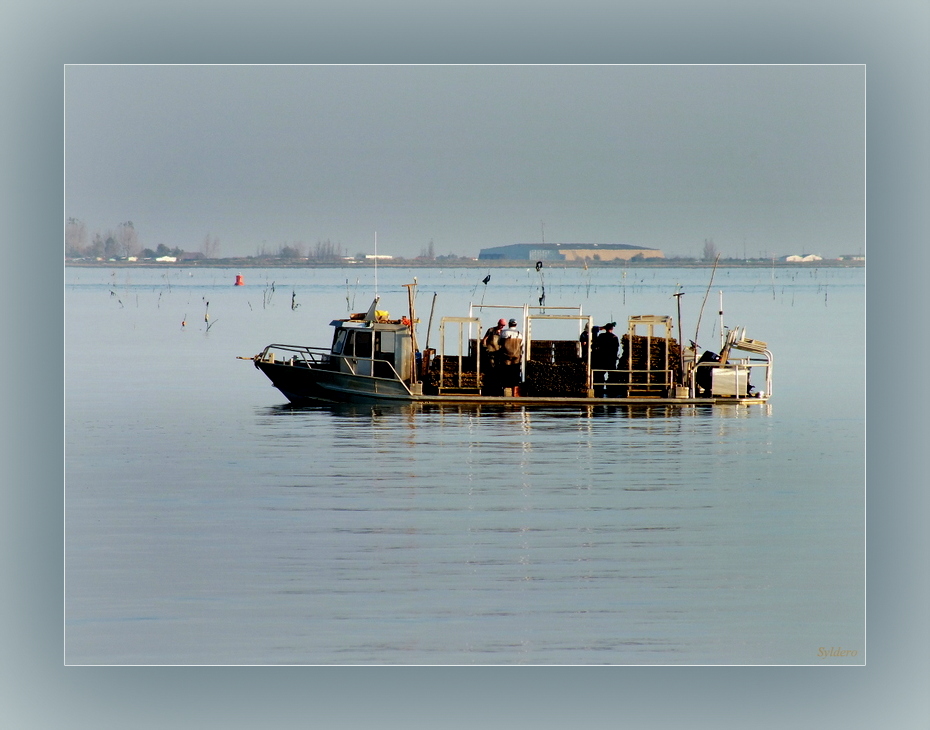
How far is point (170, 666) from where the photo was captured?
13.8 metres

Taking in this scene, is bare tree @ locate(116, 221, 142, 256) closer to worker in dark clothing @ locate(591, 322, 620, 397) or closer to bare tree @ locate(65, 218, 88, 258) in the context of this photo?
bare tree @ locate(65, 218, 88, 258)

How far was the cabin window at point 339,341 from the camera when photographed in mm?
31609

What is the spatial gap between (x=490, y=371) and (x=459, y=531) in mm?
13378

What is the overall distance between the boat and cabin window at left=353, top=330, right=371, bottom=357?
0.08 ft

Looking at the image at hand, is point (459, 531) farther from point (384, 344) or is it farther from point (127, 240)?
point (127, 240)

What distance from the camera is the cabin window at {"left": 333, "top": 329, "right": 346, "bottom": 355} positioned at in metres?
31.6

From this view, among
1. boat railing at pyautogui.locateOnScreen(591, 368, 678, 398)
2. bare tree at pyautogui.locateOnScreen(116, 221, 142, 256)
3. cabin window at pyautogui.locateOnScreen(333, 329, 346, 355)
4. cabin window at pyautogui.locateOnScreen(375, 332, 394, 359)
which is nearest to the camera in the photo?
cabin window at pyautogui.locateOnScreen(375, 332, 394, 359)

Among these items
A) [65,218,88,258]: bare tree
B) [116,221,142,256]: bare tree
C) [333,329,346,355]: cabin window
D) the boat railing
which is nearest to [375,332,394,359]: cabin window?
[333,329,346,355]: cabin window

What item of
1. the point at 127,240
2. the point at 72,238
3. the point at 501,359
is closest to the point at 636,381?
the point at 501,359

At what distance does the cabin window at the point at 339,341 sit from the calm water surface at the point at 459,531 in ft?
4.53

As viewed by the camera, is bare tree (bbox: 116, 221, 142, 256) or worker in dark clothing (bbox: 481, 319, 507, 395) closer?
worker in dark clothing (bbox: 481, 319, 507, 395)

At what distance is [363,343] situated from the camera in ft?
103

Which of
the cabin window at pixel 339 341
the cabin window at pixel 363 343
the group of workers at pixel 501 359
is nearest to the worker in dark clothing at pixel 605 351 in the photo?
the group of workers at pixel 501 359
